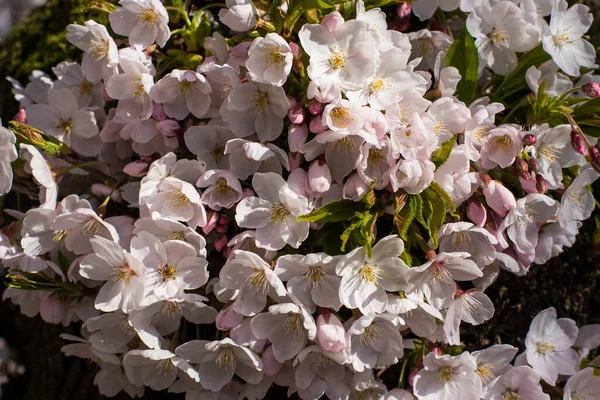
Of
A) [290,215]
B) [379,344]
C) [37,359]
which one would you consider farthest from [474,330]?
[37,359]

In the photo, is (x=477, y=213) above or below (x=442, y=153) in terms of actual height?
below

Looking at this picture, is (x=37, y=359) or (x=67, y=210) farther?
(x=37, y=359)

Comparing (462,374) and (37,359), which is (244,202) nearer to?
A: (462,374)

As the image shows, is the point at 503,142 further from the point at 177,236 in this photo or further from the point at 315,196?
the point at 177,236

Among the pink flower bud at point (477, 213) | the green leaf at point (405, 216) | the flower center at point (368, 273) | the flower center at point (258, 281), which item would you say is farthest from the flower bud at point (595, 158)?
the flower center at point (258, 281)

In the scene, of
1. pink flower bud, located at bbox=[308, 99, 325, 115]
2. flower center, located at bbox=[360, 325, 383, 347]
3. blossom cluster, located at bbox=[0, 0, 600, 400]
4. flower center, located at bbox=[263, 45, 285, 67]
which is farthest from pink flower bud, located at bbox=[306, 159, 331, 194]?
flower center, located at bbox=[360, 325, 383, 347]

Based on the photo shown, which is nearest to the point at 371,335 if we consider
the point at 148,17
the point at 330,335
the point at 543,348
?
the point at 330,335

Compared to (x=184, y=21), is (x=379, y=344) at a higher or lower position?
lower
